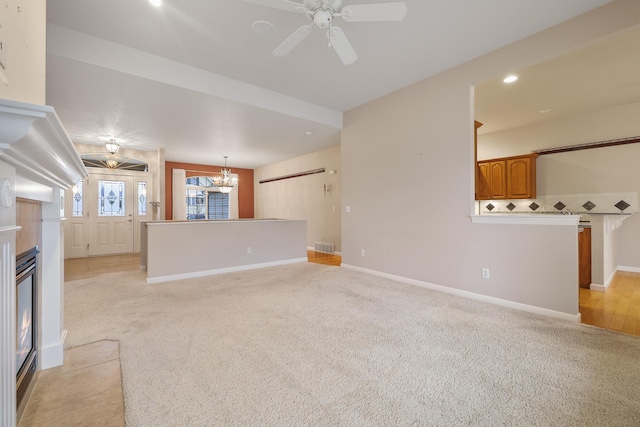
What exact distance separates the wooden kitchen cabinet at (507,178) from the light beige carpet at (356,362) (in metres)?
3.37

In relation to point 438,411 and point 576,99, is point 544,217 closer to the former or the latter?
point 438,411

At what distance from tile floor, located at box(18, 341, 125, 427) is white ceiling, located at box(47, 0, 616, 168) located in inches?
113

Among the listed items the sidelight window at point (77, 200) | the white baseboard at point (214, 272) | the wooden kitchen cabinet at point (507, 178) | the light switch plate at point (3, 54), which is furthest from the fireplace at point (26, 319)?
the wooden kitchen cabinet at point (507, 178)

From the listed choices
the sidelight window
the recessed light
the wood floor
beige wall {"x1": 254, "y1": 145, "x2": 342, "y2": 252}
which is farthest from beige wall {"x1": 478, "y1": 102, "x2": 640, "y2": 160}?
the sidelight window

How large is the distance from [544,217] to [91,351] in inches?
170

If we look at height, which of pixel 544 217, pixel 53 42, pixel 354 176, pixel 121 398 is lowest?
pixel 121 398

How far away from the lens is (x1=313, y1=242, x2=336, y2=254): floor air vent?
671 centimetres

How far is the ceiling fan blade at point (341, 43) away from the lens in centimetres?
212

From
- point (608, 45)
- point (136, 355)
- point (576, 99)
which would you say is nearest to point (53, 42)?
point (136, 355)

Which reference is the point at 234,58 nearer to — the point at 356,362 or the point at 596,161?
the point at 356,362

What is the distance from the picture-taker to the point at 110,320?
8.82ft

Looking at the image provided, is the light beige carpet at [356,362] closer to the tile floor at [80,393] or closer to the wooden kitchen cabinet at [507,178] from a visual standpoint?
the tile floor at [80,393]

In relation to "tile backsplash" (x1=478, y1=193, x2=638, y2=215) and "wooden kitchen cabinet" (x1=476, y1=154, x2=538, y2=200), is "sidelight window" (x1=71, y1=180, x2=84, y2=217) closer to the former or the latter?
"wooden kitchen cabinet" (x1=476, y1=154, x2=538, y2=200)

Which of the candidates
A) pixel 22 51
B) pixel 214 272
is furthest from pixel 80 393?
pixel 214 272
